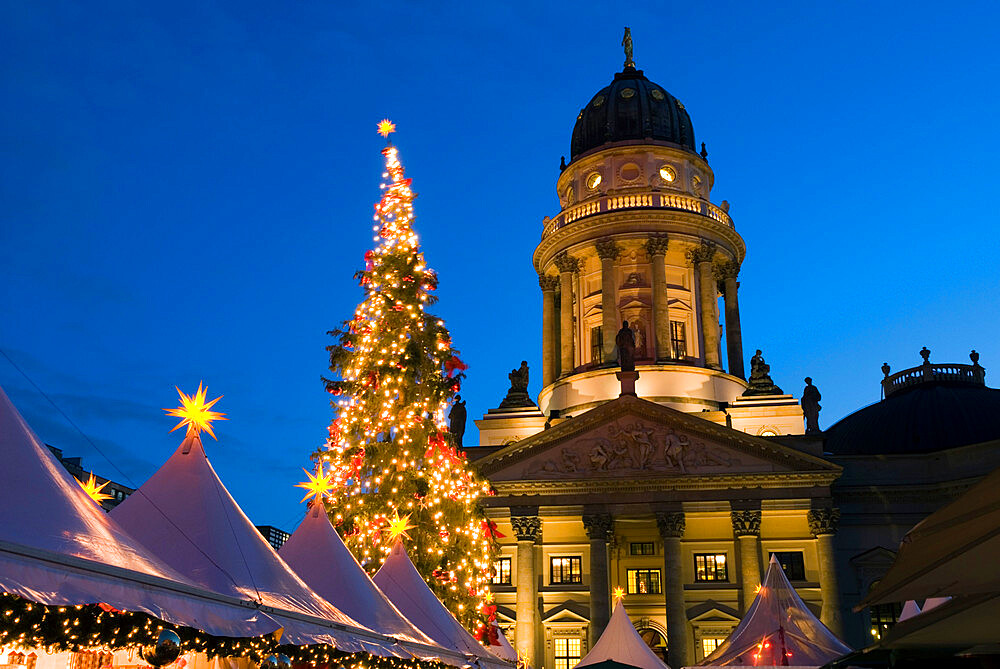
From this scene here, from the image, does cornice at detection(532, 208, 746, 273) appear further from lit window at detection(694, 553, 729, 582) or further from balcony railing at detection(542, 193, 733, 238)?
lit window at detection(694, 553, 729, 582)

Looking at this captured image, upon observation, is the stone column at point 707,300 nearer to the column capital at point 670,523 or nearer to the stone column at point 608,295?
the stone column at point 608,295

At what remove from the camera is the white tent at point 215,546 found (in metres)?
10.9

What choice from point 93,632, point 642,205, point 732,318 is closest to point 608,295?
point 642,205

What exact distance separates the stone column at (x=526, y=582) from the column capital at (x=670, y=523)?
6.00 m

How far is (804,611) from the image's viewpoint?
21578 millimetres

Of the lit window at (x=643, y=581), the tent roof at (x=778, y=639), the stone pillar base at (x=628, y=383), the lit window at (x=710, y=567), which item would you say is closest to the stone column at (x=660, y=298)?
the stone pillar base at (x=628, y=383)

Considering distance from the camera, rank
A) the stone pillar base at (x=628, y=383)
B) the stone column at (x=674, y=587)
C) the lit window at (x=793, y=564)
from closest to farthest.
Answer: the stone column at (x=674, y=587)
the lit window at (x=793, y=564)
the stone pillar base at (x=628, y=383)

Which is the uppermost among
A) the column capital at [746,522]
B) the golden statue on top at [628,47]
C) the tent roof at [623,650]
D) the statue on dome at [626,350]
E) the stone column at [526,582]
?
the golden statue on top at [628,47]

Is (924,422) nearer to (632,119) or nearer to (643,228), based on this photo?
(643,228)

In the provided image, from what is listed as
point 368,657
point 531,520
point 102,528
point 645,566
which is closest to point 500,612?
point 531,520

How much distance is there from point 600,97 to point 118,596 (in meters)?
61.6

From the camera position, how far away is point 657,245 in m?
58.3

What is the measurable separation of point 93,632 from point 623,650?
20.2 m

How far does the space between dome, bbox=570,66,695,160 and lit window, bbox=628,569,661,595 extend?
2863 centimetres
